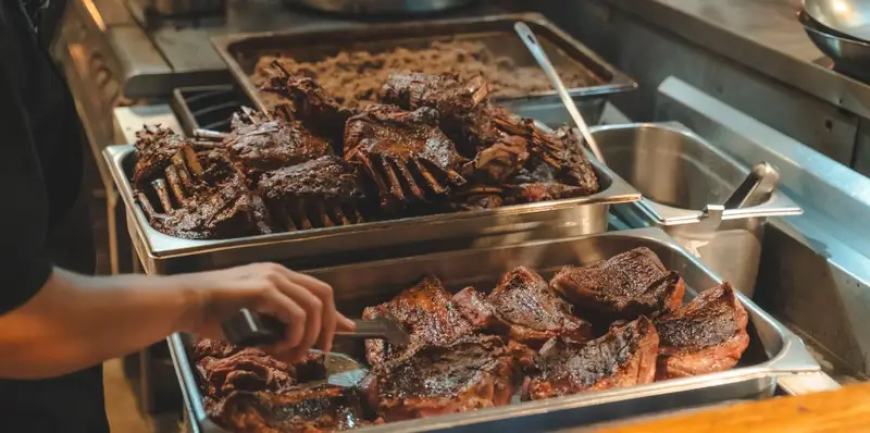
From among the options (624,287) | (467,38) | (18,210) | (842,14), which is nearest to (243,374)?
(18,210)

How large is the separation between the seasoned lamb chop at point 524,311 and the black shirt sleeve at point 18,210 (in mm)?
717

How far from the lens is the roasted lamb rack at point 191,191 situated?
1553 mm

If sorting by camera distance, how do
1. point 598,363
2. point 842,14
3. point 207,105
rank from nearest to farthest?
point 598,363
point 842,14
point 207,105

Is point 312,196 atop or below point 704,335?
atop

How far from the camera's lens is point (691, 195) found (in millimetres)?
2094

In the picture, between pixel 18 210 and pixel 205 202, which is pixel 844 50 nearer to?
pixel 205 202

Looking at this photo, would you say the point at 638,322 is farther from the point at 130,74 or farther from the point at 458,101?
the point at 130,74

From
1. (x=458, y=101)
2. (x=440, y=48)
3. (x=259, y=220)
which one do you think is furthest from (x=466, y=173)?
(x=440, y=48)

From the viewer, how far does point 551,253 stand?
1659 mm

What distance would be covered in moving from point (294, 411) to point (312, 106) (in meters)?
0.74

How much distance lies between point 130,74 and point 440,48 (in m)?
0.83

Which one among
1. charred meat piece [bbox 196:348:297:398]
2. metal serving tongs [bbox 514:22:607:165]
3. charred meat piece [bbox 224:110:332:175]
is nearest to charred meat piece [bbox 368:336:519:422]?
charred meat piece [bbox 196:348:297:398]

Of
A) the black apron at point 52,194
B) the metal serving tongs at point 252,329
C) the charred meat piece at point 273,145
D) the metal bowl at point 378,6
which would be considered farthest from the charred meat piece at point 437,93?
the metal bowl at point 378,6

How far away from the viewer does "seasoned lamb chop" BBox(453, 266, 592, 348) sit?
1445 mm
